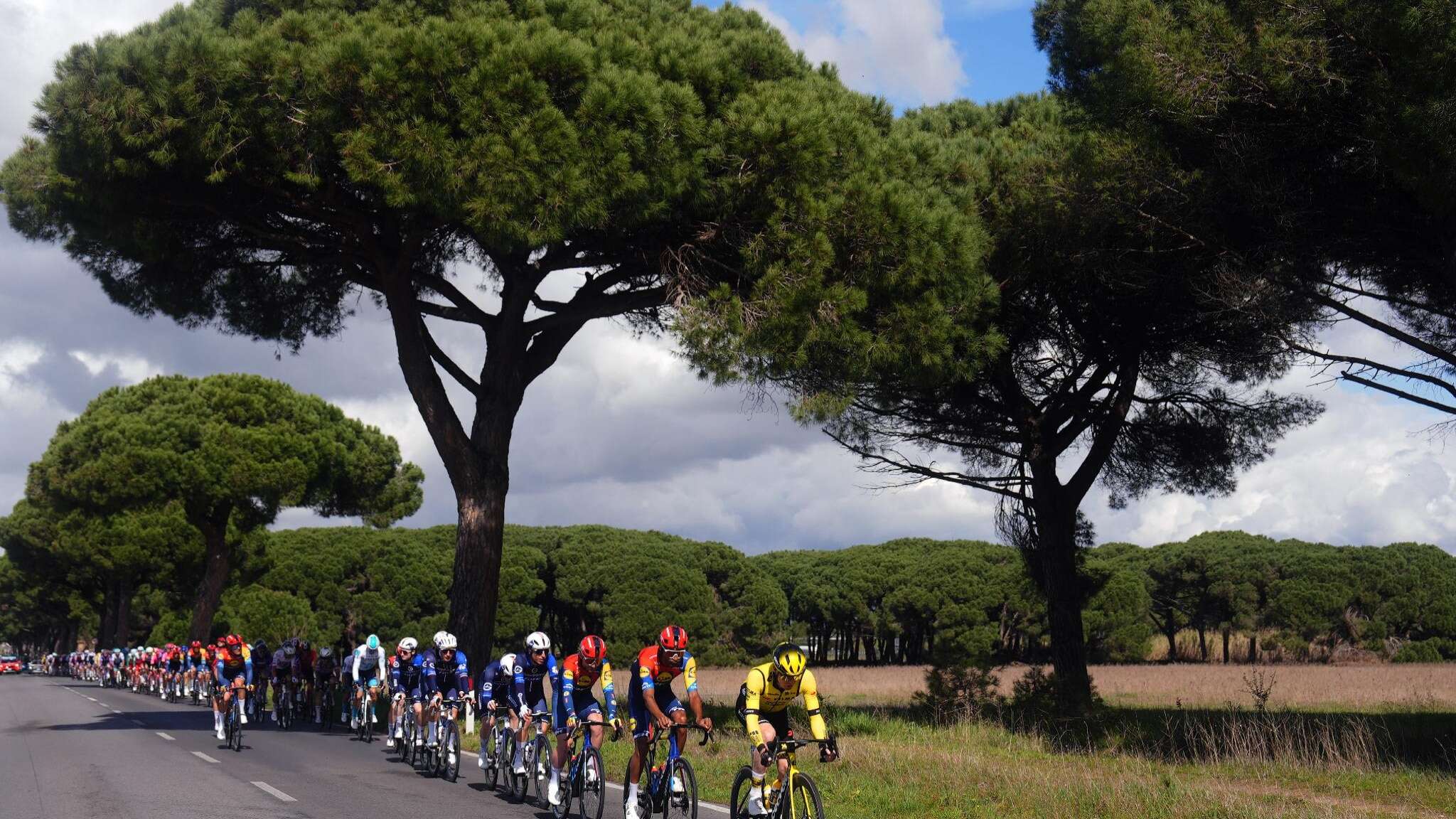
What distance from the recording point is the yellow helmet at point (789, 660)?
8.63m

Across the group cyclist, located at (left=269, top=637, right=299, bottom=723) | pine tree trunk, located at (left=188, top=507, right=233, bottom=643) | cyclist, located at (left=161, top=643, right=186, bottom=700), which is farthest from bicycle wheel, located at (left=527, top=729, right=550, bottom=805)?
pine tree trunk, located at (left=188, top=507, right=233, bottom=643)

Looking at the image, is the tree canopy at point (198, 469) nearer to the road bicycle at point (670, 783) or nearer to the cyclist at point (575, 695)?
the cyclist at point (575, 695)

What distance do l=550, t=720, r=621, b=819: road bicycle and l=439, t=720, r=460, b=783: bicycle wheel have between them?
3.58 meters

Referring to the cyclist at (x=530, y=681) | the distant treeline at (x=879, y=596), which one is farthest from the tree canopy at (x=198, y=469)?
the cyclist at (x=530, y=681)

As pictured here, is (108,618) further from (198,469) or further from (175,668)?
(175,668)

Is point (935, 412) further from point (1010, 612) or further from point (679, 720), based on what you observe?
point (1010, 612)

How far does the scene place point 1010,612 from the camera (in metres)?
59.7

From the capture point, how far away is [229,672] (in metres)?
18.5

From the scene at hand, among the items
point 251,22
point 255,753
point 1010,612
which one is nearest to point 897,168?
point 251,22

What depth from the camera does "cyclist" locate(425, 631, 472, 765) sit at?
14117 millimetres

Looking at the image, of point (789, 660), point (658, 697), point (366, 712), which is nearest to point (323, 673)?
point (366, 712)

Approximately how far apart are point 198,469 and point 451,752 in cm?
3408

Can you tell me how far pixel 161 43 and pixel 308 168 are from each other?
2611 mm

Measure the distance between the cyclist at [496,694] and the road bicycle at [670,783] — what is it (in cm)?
301
